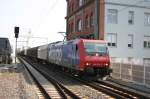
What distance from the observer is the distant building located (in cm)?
4667

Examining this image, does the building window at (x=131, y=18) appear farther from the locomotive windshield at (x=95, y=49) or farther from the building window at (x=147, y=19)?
the locomotive windshield at (x=95, y=49)

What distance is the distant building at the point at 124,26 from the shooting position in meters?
46.7

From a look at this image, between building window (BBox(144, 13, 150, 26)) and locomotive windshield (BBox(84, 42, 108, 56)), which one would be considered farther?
building window (BBox(144, 13, 150, 26))

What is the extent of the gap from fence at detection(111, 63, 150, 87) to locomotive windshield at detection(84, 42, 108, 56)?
1943 millimetres

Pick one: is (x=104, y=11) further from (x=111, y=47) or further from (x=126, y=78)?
(x=126, y=78)

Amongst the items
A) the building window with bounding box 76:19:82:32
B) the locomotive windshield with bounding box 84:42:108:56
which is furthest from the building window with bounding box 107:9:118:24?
the locomotive windshield with bounding box 84:42:108:56

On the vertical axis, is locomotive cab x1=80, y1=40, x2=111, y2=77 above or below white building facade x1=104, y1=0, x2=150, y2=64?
below

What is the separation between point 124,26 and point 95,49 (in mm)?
23821

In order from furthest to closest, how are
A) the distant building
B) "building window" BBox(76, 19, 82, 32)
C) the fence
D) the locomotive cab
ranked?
1. "building window" BBox(76, 19, 82, 32)
2. the distant building
3. the locomotive cab
4. the fence

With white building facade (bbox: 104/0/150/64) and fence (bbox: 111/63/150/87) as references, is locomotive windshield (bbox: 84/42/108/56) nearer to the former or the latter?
fence (bbox: 111/63/150/87)

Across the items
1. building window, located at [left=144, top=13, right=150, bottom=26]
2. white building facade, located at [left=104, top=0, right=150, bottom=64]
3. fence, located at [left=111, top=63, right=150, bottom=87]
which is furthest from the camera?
Answer: building window, located at [left=144, top=13, right=150, bottom=26]

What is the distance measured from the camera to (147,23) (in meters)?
49.5

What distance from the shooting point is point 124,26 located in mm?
47812

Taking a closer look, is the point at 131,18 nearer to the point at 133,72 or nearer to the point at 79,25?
the point at 79,25
